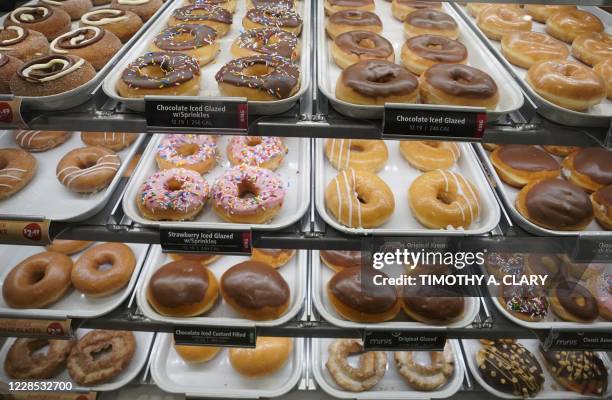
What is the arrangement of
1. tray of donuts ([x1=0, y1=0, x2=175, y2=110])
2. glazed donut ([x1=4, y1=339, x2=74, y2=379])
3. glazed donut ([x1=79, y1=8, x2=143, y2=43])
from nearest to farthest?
tray of donuts ([x1=0, y1=0, x2=175, y2=110]) < glazed donut ([x1=79, y1=8, x2=143, y2=43]) < glazed donut ([x1=4, y1=339, x2=74, y2=379])

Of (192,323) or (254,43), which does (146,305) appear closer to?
(192,323)

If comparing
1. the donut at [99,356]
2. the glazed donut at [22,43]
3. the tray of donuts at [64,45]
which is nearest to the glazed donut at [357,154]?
the tray of donuts at [64,45]

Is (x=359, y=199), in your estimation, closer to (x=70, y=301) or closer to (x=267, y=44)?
(x=267, y=44)

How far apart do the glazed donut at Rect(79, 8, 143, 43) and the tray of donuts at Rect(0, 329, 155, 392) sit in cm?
Answer: 160

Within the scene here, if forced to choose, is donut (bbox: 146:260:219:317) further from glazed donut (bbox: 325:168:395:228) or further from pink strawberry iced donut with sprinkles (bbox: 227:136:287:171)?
glazed donut (bbox: 325:168:395:228)

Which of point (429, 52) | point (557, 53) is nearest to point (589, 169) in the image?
point (557, 53)

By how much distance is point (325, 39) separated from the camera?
8.14 feet

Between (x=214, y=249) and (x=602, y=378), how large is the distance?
2.17 metres

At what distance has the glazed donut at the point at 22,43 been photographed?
197 cm

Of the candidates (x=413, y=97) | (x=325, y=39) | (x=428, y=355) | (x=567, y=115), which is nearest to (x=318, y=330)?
(x=428, y=355)

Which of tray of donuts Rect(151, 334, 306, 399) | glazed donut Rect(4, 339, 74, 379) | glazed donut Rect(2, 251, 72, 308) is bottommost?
glazed donut Rect(4, 339, 74, 379)

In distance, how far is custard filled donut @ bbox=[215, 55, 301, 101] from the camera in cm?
174

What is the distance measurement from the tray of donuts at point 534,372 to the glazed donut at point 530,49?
147cm

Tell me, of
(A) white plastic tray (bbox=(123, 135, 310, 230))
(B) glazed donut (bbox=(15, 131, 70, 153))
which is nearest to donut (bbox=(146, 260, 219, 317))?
(A) white plastic tray (bbox=(123, 135, 310, 230))
